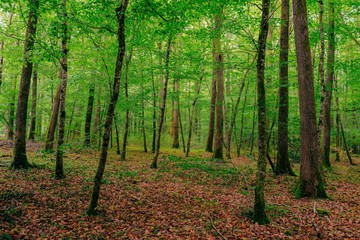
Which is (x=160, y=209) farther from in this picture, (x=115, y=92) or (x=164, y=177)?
(x=164, y=177)

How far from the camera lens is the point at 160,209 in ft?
23.0

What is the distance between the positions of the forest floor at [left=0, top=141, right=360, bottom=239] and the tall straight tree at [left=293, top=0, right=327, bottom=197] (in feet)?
1.89

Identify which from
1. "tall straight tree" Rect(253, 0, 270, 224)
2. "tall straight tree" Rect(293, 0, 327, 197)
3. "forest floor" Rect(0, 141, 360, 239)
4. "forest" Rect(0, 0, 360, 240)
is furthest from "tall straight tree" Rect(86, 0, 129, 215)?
"tall straight tree" Rect(293, 0, 327, 197)

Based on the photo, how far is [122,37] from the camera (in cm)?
590

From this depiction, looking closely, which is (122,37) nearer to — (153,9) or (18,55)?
(153,9)

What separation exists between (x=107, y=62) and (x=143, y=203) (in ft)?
34.6

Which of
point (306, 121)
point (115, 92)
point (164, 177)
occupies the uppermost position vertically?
point (115, 92)

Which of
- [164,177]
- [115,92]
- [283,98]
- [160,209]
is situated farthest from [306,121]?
[115,92]

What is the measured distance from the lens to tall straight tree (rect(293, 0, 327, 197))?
27.3ft

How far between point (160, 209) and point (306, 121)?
6113 mm

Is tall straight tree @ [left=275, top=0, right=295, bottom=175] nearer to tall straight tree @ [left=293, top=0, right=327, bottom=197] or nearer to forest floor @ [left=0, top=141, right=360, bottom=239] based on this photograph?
forest floor @ [left=0, top=141, right=360, bottom=239]

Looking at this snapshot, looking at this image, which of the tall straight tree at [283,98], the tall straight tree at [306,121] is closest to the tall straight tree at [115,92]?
the tall straight tree at [306,121]

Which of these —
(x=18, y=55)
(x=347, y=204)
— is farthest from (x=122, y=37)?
(x=347, y=204)

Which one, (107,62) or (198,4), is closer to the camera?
(198,4)
